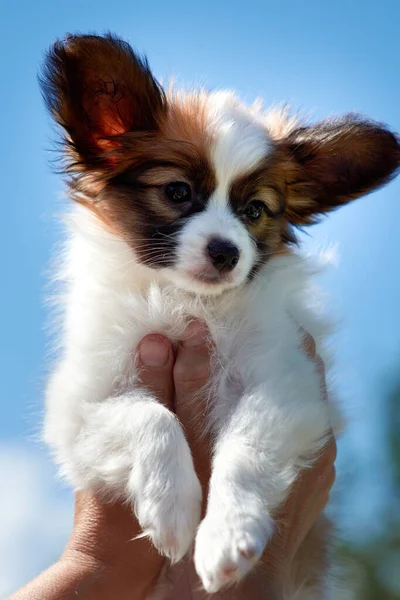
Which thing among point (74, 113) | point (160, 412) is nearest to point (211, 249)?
point (160, 412)

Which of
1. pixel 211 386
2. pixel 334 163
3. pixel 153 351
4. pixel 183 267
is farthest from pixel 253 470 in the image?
pixel 334 163

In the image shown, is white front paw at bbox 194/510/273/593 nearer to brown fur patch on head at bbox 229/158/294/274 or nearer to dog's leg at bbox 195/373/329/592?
dog's leg at bbox 195/373/329/592

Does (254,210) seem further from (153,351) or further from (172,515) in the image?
(172,515)

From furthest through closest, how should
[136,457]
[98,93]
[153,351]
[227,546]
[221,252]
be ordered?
1. [98,93]
2. [153,351]
3. [221,252]
4. [136,457]
5. [227,546]

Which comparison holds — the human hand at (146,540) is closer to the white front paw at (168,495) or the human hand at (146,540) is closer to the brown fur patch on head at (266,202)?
the white front paw at (168,495)

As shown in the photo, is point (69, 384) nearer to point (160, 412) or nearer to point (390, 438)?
point (160, 412)

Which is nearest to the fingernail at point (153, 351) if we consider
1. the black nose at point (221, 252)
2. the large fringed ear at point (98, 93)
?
the black nose at point (221, 252)
